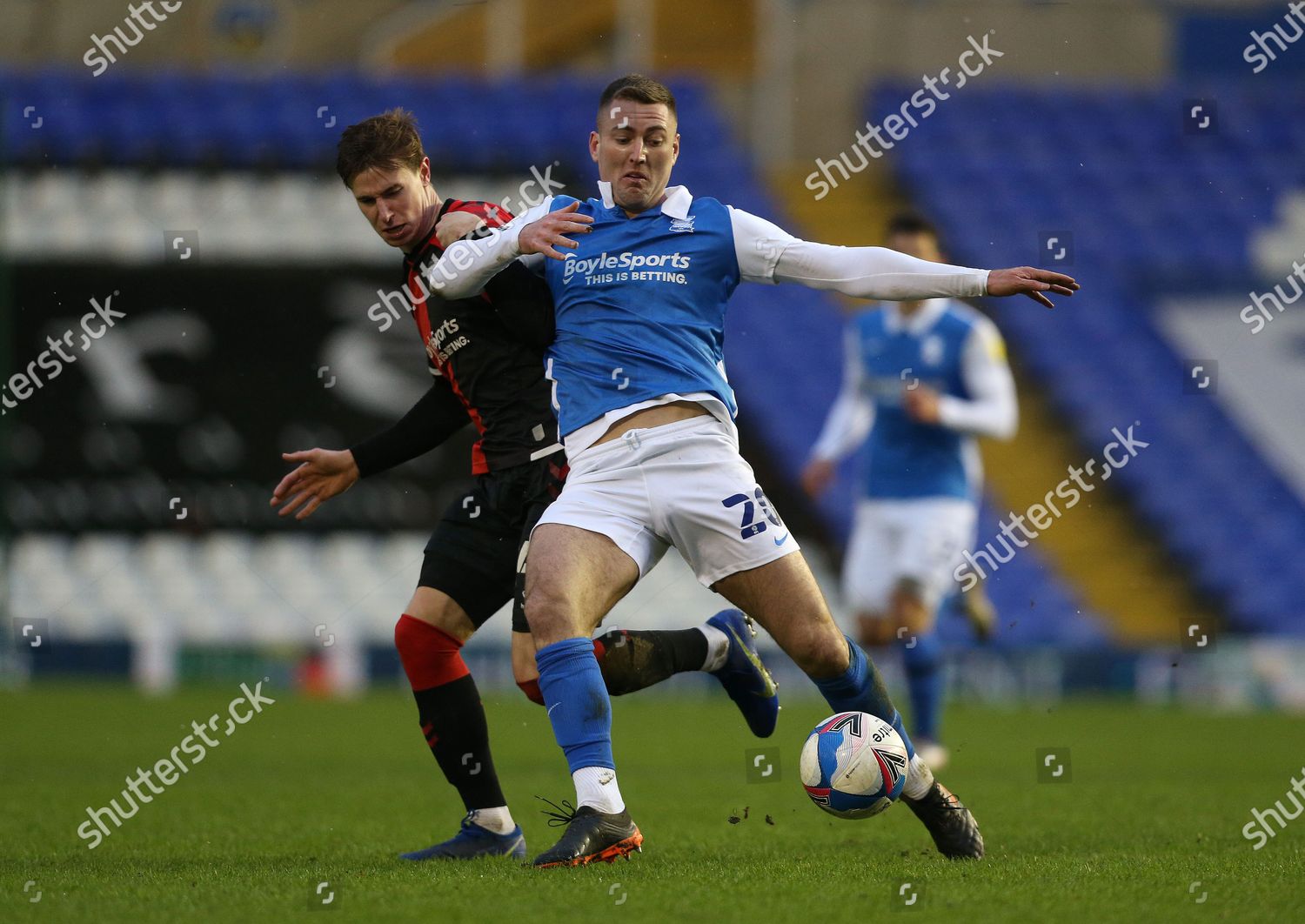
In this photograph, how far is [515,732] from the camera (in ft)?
36.1

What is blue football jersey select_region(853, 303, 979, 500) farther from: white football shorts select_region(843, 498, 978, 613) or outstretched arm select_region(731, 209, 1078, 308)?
outstretched arm select_region(731, 209, 1078, 308)

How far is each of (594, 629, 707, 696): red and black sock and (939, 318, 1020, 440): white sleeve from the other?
3.30 metres

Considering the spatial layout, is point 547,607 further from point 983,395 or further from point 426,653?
point 983,395

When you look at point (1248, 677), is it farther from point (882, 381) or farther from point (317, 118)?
point (317, 118)

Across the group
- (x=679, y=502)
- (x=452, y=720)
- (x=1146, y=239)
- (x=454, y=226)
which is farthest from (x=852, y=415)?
(x=1146, y=239)

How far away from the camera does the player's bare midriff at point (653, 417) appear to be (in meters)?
4.75

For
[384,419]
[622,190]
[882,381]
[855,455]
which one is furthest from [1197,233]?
[622,190]

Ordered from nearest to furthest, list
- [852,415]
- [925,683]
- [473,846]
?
[473,846], [925,683], [852,415]

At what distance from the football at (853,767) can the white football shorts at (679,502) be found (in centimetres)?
55

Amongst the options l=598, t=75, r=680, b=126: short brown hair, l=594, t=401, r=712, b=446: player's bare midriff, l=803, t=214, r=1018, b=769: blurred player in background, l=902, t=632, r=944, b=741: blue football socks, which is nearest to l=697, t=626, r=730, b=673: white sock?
l=594, t=401, r=712, b=446: player's bare midriff

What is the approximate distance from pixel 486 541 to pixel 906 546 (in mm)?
3944

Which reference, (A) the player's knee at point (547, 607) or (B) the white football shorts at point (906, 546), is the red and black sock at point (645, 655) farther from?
(B) the white football shorts at point (906, 546)

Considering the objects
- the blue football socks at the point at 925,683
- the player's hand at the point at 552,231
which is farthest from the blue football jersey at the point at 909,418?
the player's hand at the point at 552,231

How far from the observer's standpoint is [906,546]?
8.67 meters
